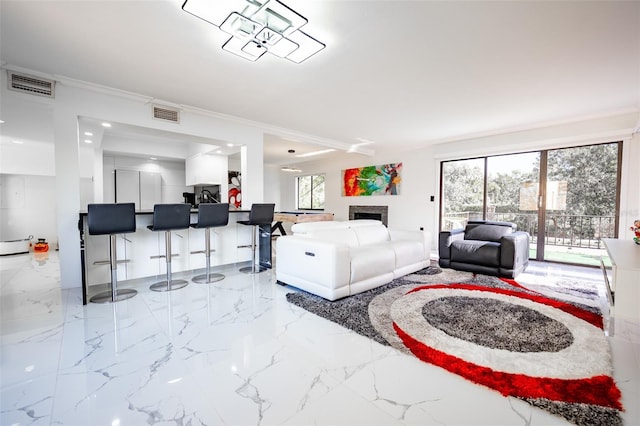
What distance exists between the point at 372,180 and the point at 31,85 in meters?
6.45

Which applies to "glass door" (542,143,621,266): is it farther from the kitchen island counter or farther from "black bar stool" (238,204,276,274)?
the kitchen island counter

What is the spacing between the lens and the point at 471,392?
1542mm

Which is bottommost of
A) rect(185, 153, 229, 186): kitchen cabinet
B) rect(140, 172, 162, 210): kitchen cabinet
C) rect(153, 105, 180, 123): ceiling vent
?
rect(140, 172, 162, 210): kitchen cabinet

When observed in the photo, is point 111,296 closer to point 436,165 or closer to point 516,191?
point 436,165

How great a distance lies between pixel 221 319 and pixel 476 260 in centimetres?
358

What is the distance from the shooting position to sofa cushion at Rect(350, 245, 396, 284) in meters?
3.08

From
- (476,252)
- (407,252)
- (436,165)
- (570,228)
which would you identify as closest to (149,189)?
(407,252)

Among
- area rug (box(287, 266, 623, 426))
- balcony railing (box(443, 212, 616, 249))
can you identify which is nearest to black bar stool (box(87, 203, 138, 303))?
area rug (box(287, 266, 623, 426))

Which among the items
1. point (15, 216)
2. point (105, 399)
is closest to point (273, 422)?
point (105, 399)

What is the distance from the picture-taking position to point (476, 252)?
407cm

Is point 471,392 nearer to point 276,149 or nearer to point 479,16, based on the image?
point 479,16

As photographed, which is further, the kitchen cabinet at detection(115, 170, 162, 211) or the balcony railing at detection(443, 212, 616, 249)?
the kitchen cabinet at detection(115, 170, 162, 211)

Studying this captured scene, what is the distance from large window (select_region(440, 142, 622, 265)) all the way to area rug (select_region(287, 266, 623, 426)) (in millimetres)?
1605

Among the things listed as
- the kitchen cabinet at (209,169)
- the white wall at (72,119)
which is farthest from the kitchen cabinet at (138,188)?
the white wall at (72,119)
